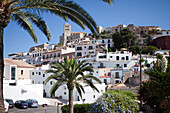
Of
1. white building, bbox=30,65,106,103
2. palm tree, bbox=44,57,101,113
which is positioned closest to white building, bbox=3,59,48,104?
white building, bbox=30,65,106,103

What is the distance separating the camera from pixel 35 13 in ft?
33.0

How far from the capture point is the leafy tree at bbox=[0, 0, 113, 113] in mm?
7926

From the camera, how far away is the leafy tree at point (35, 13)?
7.93 meters

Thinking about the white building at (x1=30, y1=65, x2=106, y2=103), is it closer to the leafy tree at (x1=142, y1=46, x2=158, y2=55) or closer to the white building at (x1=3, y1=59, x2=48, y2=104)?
the white building at (x1=3, y1=59, x2=48, y2=104)

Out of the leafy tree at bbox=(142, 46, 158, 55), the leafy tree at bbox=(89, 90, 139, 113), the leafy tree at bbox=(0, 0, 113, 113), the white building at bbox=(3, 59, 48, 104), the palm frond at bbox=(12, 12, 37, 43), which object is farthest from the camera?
the leafy tree at bbox=(142, 46, 158, 55)

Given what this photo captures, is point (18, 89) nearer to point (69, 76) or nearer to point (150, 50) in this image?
point (69, 76)

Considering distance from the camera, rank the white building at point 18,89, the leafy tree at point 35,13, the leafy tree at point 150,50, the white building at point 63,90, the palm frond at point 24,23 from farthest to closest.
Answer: the leafy tree at point 150,50 < the white building at point 63,90 < the white building at point 18,89 < the palm frond at point 24,23 < the leafy tree at point 35,13

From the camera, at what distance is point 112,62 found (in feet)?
183

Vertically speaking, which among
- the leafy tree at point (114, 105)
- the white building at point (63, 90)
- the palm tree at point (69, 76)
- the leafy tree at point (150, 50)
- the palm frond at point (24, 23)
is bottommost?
the white building at point (63, 90)

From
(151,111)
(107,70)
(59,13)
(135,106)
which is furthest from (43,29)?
(107,70)

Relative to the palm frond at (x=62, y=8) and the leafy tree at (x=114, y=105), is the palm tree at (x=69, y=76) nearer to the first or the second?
the leafy tree at (x=114, y=105)

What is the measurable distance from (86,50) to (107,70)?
20.4 m

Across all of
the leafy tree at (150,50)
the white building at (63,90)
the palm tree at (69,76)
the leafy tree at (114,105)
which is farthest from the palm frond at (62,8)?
the leafy tree at (150,50)

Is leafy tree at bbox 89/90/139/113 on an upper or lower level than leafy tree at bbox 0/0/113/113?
lower
